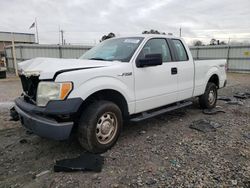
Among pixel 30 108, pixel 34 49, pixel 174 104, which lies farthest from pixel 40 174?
pixel 34 49

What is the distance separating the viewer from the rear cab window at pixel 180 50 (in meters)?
4.99

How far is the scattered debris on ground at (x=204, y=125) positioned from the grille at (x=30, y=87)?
3169 millimetres

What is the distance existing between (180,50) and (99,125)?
109 inches

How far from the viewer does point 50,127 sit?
3.03 m

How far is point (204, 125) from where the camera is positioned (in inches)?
191

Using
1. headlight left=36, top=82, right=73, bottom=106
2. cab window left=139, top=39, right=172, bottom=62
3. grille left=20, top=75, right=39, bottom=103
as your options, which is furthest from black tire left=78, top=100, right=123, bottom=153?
cab window left=139, top=39, right=172, bottom=62

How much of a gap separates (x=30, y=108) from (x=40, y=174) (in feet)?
3.10

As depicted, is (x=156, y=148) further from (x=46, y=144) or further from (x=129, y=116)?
(x=46, y=144)

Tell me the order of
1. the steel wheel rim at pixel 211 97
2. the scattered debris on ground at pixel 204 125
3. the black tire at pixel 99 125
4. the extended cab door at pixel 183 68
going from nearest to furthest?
1. the black tire at pixel 99 125
2. the scattered debris on ground at pixel 204 125
3. the extended cab door at pixel 183 68
4. the steel wheel rim at pixel 211 97

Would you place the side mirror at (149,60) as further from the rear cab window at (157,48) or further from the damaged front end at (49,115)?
the damaged front end at (49,115)

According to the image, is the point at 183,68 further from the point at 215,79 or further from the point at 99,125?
the point at 99,125

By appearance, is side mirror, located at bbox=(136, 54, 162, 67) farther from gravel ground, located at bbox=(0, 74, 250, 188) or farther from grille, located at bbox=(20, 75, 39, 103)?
grille, located at bbox=(20, 75, 39, 103)

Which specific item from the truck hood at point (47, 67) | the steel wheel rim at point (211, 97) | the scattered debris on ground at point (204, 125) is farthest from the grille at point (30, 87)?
the steel wheel rim at point (211, 97)

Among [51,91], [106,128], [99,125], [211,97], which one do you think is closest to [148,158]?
[106,128]
